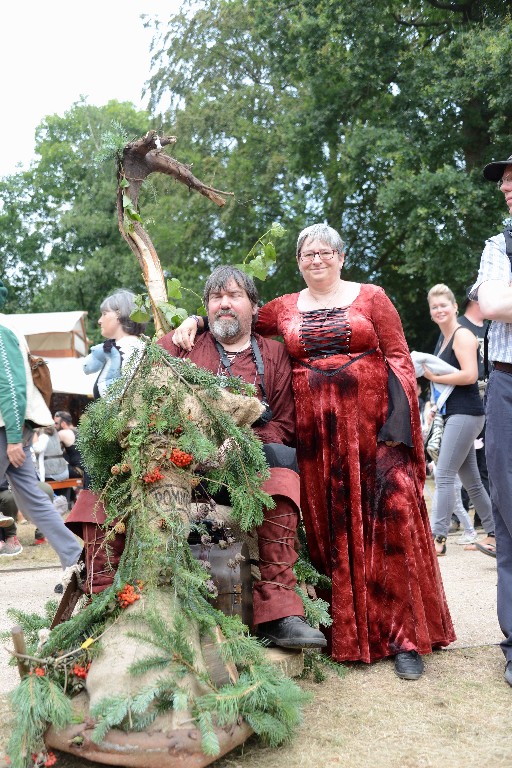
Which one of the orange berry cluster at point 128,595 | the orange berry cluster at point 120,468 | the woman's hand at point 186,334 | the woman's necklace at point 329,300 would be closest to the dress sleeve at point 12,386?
the woman's hand at point 186,334

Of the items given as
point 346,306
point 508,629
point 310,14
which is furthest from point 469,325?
point 310,14

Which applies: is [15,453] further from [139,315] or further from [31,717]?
[31,717]

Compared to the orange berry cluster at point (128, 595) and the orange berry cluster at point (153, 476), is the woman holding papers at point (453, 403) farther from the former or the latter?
the orange berry cluster at point (128, 595)

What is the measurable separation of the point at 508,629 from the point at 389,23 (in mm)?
17273

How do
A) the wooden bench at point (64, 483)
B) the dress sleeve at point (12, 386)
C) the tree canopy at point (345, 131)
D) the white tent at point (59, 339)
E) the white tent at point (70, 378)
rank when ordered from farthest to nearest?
the tree canopy at point (345, 131) < the white tent at point (59, 339) < the white tent at point (70, 378) < the wooden bench at point (64, 483) < the dress sleeve at point (12, 386)

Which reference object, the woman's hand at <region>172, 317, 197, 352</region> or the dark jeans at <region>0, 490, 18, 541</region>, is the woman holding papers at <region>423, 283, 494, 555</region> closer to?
the woman's hand at <region>172, 317, 197, 352</region>

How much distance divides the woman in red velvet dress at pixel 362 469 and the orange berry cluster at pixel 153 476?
3.25 ft

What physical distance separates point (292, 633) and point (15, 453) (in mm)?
2797

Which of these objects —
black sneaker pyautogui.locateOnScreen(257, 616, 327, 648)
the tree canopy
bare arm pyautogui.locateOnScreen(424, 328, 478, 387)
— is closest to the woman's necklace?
black sneaker pyautogui.locateOnScreen(257, 616, 327, 648)

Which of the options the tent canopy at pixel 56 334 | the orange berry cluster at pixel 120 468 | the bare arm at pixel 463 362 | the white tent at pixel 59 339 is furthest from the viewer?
the tent canopy at pixel 56 334

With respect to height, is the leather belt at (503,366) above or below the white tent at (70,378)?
above

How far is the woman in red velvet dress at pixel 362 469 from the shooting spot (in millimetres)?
3910

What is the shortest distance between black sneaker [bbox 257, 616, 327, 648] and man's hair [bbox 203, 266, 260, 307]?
154 centimetres

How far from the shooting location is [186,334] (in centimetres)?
398
